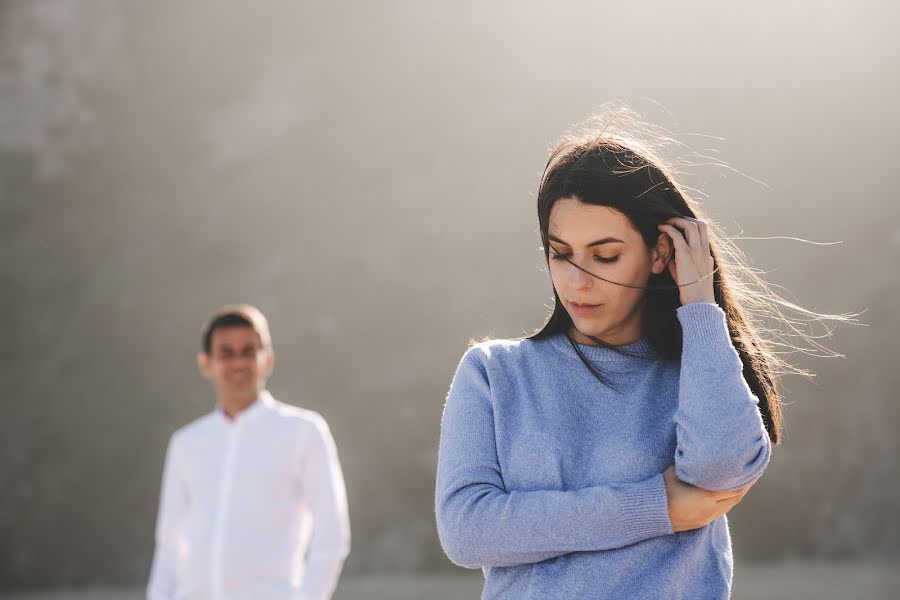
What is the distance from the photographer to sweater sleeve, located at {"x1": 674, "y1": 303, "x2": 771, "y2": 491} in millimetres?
1688

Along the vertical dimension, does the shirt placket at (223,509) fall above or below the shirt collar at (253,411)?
below

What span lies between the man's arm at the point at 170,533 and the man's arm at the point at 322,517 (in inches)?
19.4

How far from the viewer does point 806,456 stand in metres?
11.8

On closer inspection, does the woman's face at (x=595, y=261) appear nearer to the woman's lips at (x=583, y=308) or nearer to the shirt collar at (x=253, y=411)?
the woman's lips at (x=583, y=308)

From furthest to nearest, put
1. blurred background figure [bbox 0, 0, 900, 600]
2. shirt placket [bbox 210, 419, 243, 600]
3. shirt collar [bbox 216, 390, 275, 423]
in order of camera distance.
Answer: blurred background figure [bbox 0, 0, 900, 600] < shirt collar [bbox 216, 390, 275, 423] < shirt placket [bbox 210, 419, 243, 600]

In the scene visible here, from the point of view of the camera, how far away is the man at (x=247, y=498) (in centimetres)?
397

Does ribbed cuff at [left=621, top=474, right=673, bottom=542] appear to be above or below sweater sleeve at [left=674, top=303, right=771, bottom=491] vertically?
below

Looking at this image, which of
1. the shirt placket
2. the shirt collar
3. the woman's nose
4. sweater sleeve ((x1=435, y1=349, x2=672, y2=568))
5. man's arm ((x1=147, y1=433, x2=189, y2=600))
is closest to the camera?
sweater sleeve ((x1=435, y1=349, x2=672, y2=568))

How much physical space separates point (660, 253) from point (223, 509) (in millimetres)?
2625

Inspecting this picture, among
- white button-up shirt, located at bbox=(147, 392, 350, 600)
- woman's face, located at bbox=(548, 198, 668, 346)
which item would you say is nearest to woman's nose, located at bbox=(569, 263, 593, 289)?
woman's face, located at bbox=(548, 198, 668, 346)

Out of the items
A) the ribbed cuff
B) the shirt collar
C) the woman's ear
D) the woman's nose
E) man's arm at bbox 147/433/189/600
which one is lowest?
man's arm at bbox 147/433/189/600

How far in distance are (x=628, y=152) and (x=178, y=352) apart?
13025 mm

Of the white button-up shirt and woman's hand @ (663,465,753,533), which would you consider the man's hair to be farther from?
woman's hand @ (663,465,753,533)

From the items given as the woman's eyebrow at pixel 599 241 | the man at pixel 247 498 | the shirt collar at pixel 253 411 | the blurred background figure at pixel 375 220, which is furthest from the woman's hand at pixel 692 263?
the blurred background figure at pixel 375 220
